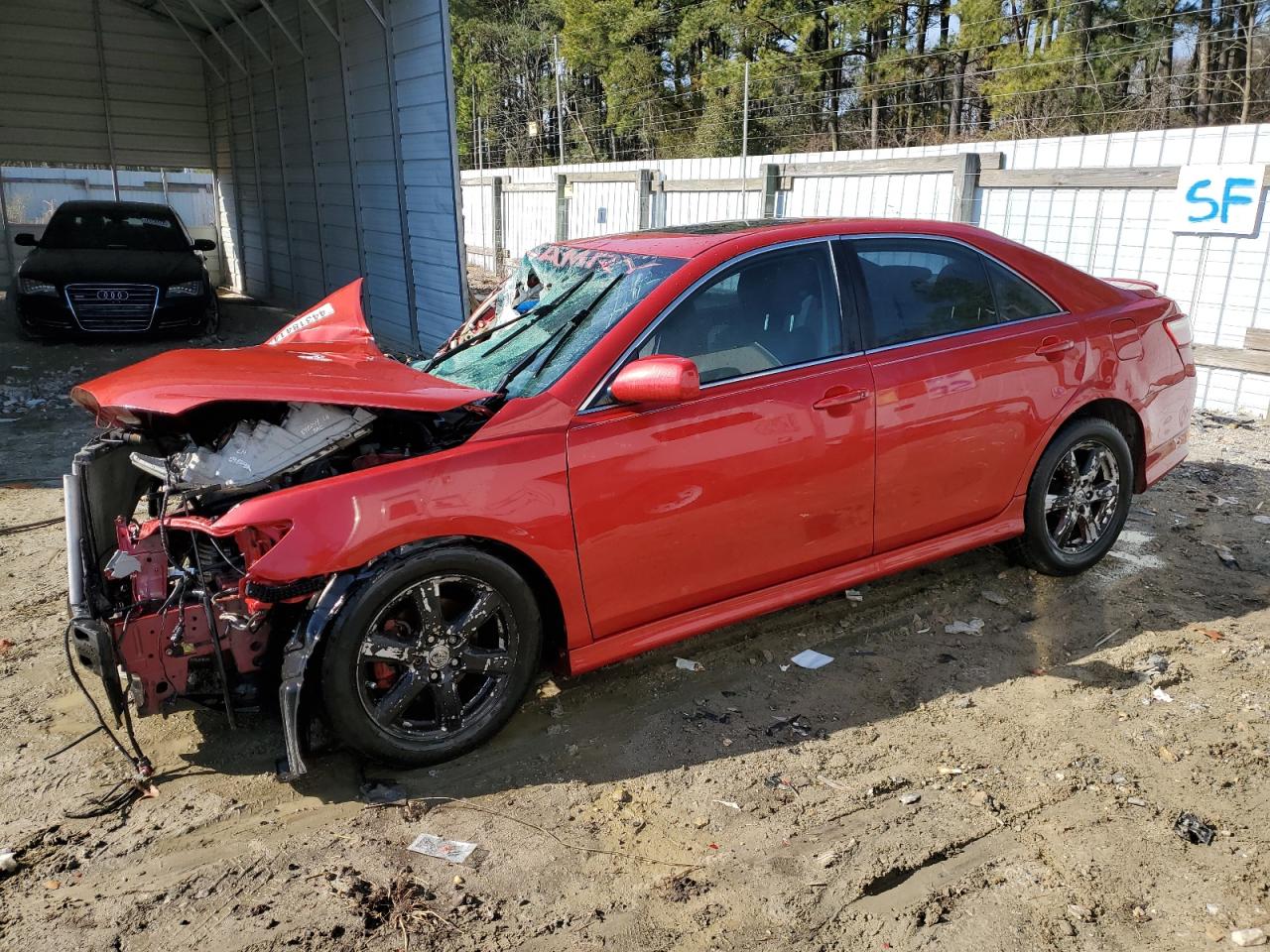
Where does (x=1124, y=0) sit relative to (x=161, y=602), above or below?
above

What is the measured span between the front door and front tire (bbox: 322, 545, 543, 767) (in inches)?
12.8

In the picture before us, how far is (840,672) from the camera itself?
13.1 ft

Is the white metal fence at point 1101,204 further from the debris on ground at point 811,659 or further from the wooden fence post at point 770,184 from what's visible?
the debris on ground at point 811,659

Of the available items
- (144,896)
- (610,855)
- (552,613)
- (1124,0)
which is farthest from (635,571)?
(1124,0)

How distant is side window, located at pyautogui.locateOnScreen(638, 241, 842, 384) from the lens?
11.9ft

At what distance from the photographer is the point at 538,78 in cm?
4059

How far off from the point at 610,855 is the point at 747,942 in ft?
1.71

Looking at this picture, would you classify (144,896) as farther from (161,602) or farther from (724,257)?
(724,257)

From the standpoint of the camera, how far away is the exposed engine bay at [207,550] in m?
3.08

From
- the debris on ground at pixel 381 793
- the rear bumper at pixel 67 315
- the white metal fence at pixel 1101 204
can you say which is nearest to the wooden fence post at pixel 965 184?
the white metal fence at pixel 1101 204

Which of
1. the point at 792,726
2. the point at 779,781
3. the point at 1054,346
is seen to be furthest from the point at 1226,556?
the point at 779,781

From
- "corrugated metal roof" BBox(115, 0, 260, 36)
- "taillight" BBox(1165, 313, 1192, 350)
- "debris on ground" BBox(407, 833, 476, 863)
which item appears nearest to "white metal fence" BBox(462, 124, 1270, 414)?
"taillight" BBox(1165, 313, 1192, 350)

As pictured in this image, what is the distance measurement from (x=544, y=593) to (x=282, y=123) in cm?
1461

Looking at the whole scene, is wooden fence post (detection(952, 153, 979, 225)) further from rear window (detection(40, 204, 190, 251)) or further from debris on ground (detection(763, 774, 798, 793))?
rear window (detection(40, 204, 190, 251))
